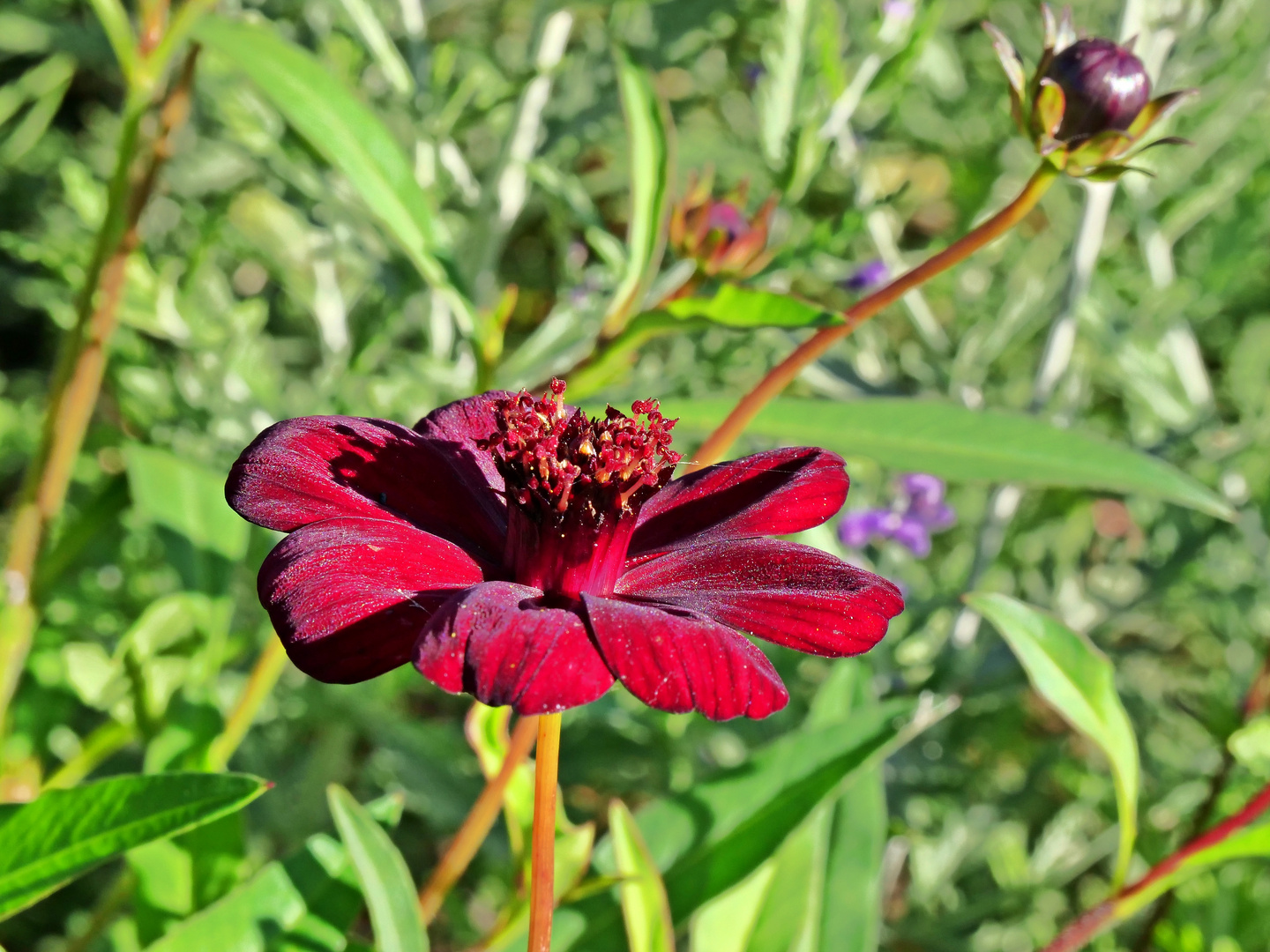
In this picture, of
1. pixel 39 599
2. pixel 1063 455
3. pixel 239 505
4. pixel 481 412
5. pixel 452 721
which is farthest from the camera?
pixel 452 721

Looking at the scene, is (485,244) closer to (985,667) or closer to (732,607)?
(985,667)

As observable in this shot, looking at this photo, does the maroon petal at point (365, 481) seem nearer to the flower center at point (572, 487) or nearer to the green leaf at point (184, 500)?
the flower center at point (572, 487)

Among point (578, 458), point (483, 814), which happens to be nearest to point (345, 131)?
point (578, 458)

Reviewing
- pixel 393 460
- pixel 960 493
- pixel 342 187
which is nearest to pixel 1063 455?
pixel 393 460

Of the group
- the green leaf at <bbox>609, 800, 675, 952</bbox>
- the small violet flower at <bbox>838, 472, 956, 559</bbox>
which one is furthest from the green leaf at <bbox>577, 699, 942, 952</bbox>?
the small violet flower at <bbox>838, 472, 956, 559</bbox>

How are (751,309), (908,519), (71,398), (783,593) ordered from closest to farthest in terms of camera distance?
(783,593), (751,309), (71,398), (908,519)

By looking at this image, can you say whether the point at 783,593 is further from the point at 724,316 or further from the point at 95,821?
the point at 95,821
